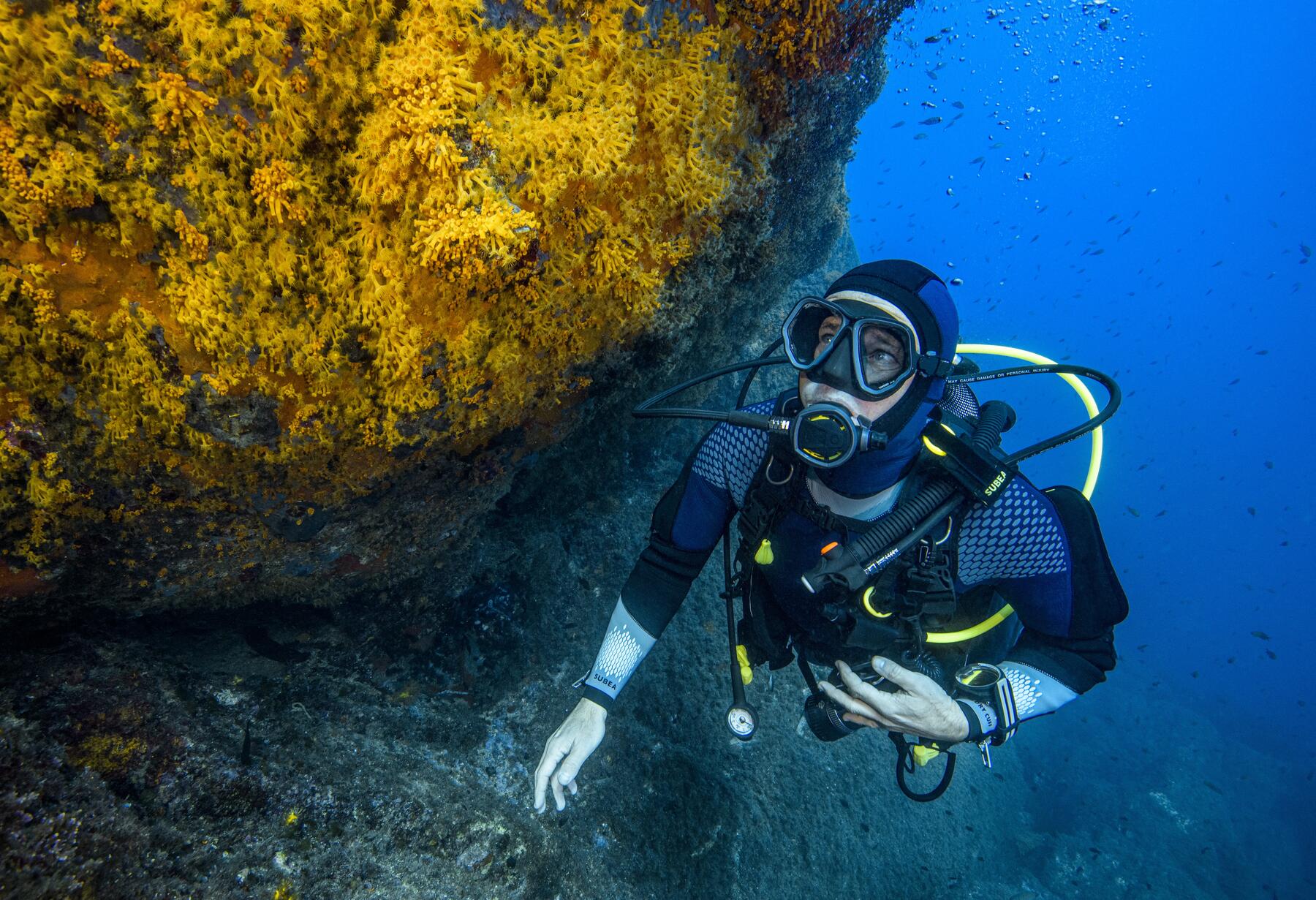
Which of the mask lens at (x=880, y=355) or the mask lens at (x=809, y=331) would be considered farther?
the mask lens at (x=809, y=331)

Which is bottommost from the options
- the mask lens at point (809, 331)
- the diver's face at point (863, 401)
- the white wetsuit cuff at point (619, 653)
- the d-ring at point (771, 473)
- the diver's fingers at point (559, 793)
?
the diver's fingers at point (559, 793)

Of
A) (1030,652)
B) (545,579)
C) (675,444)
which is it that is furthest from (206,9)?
(675,444)

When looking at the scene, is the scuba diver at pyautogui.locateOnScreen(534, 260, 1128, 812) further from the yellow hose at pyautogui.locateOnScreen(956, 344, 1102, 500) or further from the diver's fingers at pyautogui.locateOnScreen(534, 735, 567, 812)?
the yellow hose at pyautogui.locateOnScreen(956, 344, 1102, 500)

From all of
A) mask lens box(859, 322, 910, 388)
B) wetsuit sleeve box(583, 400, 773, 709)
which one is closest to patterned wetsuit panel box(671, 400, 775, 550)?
wetsuit sleeve box(583, 400, 773, 709)

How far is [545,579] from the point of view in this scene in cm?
396

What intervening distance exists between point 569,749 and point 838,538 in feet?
5.57

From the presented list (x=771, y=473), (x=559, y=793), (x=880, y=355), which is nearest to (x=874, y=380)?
(x=880, y=355)

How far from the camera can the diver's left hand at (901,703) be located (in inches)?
85.7

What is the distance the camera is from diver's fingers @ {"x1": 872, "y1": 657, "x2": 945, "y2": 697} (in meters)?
2.20

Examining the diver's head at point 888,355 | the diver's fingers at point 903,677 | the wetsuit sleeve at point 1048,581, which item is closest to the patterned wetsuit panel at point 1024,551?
the wetsuit sleeve at point 1048,581

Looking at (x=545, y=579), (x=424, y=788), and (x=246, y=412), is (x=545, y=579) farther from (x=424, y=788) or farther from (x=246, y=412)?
(x=246, y=412)

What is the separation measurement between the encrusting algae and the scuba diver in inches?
38.3

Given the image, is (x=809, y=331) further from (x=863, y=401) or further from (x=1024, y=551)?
(x=1024, y=551)

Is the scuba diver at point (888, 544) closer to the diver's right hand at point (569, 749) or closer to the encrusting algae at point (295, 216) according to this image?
the diver's right hand at point (569, 749)
